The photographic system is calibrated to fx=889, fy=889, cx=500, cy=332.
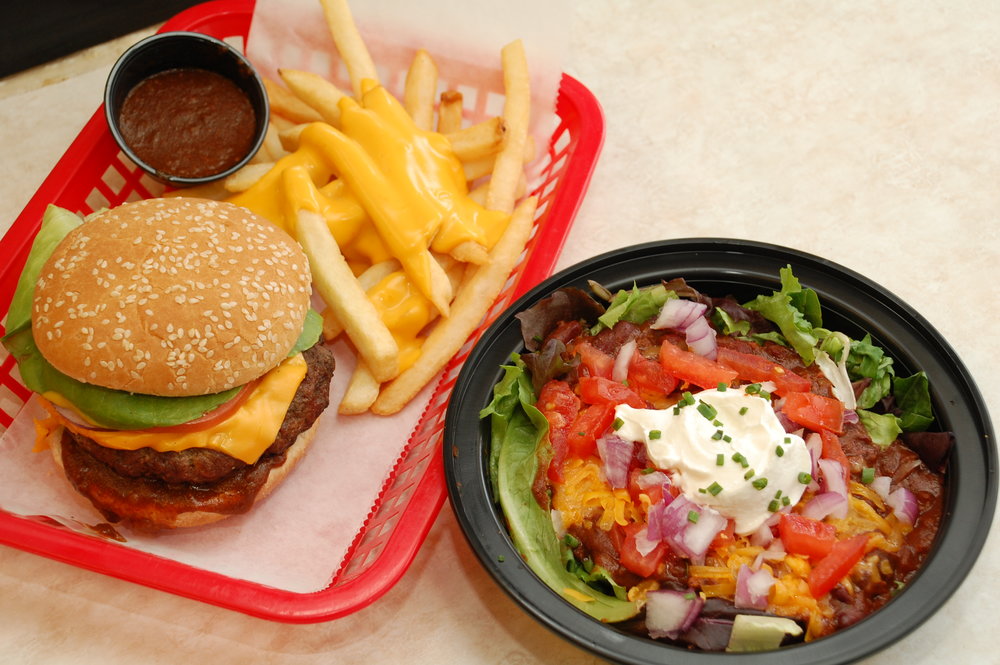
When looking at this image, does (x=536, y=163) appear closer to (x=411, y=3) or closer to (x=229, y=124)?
(x=411, y=3)

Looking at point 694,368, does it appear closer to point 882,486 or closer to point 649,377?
point 649,377

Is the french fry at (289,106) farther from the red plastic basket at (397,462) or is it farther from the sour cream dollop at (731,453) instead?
the sour cream dollop at (731,453)

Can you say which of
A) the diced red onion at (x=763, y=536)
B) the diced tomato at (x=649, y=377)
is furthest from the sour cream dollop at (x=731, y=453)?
the diced tomato at (x=649, y=377)

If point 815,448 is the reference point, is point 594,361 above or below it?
below

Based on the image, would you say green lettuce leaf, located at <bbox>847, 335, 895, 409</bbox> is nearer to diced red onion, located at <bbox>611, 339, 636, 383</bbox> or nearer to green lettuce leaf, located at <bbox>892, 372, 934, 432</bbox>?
green lettuce leaf, located at <bbox>892, 372, 934, 432</bbox>

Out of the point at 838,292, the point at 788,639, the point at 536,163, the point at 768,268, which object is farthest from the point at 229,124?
the point at 788,639

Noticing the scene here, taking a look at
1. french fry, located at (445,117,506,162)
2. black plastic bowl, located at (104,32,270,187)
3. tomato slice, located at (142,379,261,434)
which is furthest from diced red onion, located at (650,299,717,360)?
black plastic bowl, located at (104,32,270,187)

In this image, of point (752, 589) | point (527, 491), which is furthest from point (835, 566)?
point (527, 491)
